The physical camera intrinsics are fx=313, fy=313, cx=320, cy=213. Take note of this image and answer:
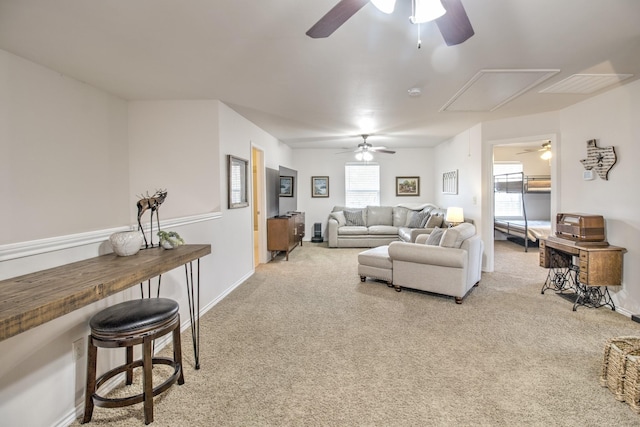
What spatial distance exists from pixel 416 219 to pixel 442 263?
11.9 ft

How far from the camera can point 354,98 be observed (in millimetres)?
3686

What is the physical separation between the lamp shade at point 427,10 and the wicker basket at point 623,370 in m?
2.24

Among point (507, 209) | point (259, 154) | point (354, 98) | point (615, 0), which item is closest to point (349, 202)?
point (259, 154)

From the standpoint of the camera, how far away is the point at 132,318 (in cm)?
166

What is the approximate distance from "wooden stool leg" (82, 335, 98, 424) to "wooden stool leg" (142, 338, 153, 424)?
29 centimetres

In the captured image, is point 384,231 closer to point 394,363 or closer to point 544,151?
point 544,151

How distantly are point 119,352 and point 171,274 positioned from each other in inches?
29.8

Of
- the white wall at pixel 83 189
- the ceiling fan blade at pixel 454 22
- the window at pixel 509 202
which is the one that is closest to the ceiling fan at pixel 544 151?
the window at pixel 509 202

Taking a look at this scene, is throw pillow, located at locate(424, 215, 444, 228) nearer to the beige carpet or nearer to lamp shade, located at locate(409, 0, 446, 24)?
the beige carpet

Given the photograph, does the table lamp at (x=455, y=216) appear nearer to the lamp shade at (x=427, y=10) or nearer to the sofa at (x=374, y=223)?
the sofa at (x=374, y=223)

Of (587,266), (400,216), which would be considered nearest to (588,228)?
(587,266)

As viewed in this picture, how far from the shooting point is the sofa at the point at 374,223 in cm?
703

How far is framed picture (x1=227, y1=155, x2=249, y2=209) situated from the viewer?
13.1ft

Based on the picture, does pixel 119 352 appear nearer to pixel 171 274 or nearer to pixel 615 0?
pixel 171 274
